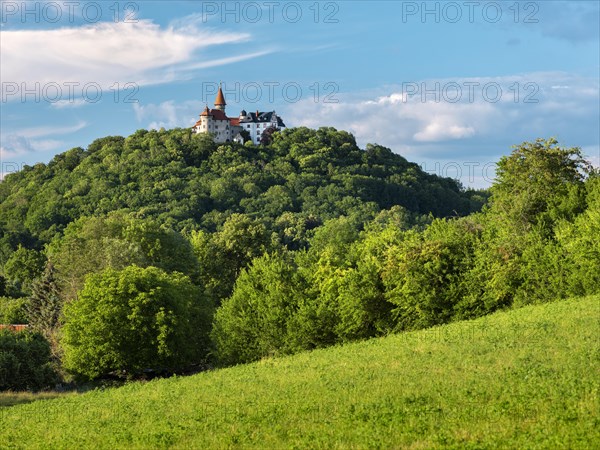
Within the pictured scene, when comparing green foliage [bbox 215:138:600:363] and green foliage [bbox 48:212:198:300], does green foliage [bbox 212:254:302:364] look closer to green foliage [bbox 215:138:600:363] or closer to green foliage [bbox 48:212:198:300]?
green foliage [bbox 215:138:600:363]

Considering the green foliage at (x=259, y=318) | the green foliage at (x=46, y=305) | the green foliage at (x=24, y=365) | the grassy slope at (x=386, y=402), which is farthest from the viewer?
the green foliage at (x=46, y=305)

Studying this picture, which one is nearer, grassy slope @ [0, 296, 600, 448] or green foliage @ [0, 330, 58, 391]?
grassy slope @ [0, 296, 600, 448]

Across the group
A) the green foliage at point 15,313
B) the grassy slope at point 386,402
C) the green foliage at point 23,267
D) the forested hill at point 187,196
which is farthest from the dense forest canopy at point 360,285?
the forested hill at point 187,196

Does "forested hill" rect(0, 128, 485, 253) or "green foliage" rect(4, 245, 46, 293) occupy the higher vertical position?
"forested hill" rect(0, 128, 485, 253)

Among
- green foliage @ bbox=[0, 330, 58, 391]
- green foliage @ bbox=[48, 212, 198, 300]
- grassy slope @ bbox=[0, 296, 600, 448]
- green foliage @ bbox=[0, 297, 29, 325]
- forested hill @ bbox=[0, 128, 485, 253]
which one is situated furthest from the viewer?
forested hill @ bbox=[0, 128, 485, 253]

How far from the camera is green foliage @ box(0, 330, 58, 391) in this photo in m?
57.7

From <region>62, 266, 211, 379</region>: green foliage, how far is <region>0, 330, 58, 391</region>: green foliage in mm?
2051

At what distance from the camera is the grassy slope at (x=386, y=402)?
64.9 ft

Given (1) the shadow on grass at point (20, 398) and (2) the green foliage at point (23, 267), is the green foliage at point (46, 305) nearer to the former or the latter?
(1) the shadow on grass at point (20, 398)

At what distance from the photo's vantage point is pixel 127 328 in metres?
56.7

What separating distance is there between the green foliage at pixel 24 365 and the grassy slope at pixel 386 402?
1691 cm

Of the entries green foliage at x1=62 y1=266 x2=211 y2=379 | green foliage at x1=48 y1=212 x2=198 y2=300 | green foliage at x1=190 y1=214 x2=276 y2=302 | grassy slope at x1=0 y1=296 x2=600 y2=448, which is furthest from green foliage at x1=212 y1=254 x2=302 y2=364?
green foliage at x1=190 y1=214 x2=276 y2=302

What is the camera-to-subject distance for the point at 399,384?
2794cm

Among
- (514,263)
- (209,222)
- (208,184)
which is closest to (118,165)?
(208,184)
